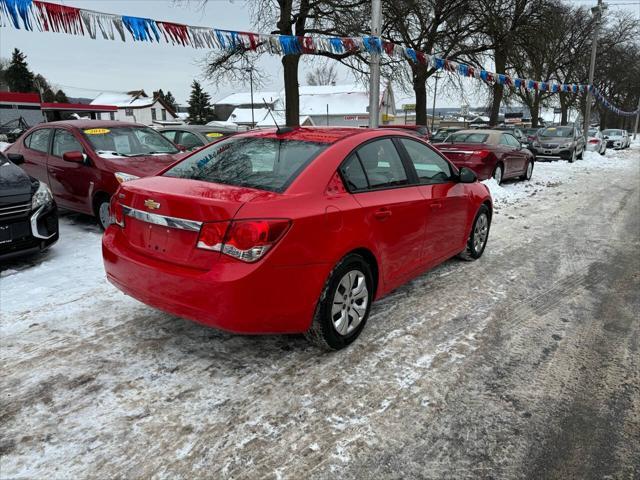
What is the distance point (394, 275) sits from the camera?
3.95 meters

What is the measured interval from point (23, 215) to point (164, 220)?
277cm

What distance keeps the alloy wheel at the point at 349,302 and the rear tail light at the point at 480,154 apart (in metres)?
8.76

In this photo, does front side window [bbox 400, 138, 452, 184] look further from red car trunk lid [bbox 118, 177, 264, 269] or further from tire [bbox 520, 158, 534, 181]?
tire [bbox 520, 158, 534, 181]

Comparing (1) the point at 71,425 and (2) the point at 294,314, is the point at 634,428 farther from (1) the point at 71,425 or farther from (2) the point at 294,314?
(1) the point at 71,425

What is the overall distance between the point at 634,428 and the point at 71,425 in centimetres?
314

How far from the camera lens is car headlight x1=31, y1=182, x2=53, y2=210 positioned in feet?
16.7

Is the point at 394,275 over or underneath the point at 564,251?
over

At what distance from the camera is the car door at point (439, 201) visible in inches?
171

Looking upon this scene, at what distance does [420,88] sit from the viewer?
77.6 feet

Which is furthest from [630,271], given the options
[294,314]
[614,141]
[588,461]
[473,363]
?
[614,141]

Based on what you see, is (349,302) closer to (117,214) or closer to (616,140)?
(117,214)

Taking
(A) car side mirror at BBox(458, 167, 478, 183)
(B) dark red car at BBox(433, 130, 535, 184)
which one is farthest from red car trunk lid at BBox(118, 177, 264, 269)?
(B) dark red car at BBox(433, 130, 535, 184)

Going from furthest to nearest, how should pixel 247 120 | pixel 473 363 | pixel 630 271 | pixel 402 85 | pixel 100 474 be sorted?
pixel 247 120
pixel 402 85
pixel 630 271
pixel 473 363
pixel 100 474

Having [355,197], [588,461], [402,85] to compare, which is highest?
[402,85]
